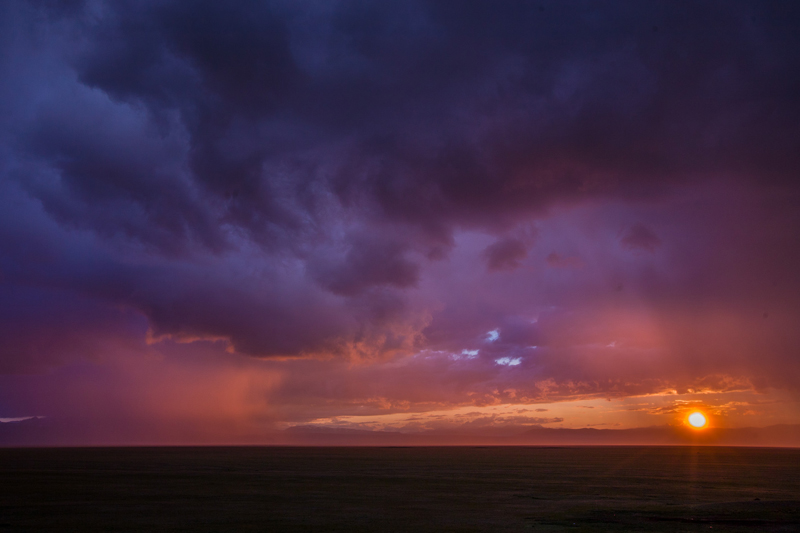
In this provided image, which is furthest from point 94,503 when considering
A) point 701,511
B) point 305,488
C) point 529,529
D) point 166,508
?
point 701,511

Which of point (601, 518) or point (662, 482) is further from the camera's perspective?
point (662, 482)

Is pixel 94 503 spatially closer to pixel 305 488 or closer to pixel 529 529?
pixel 305 488

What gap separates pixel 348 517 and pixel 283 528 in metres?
4.92

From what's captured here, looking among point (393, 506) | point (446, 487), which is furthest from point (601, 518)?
point (446, 487)

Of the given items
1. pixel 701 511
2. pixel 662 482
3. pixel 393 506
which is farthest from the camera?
pixel 662 482

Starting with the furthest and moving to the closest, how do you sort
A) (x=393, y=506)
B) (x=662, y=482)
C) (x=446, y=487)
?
1. (x=662, y=482)
2. (x=446, y=487)
3. (x=393, y=506)

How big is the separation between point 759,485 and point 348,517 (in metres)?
44.7

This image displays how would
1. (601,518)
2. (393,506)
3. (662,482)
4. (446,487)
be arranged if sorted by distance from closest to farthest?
(601,518) → (393,506) → (446,487) → (662,482)

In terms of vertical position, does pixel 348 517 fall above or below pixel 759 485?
above

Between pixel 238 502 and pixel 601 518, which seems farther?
pixel 238 502

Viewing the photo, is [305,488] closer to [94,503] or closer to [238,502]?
[238,502]

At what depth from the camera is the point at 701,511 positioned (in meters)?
32.3

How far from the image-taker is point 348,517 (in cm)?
3067

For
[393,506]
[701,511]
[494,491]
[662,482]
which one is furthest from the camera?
[662,482]
